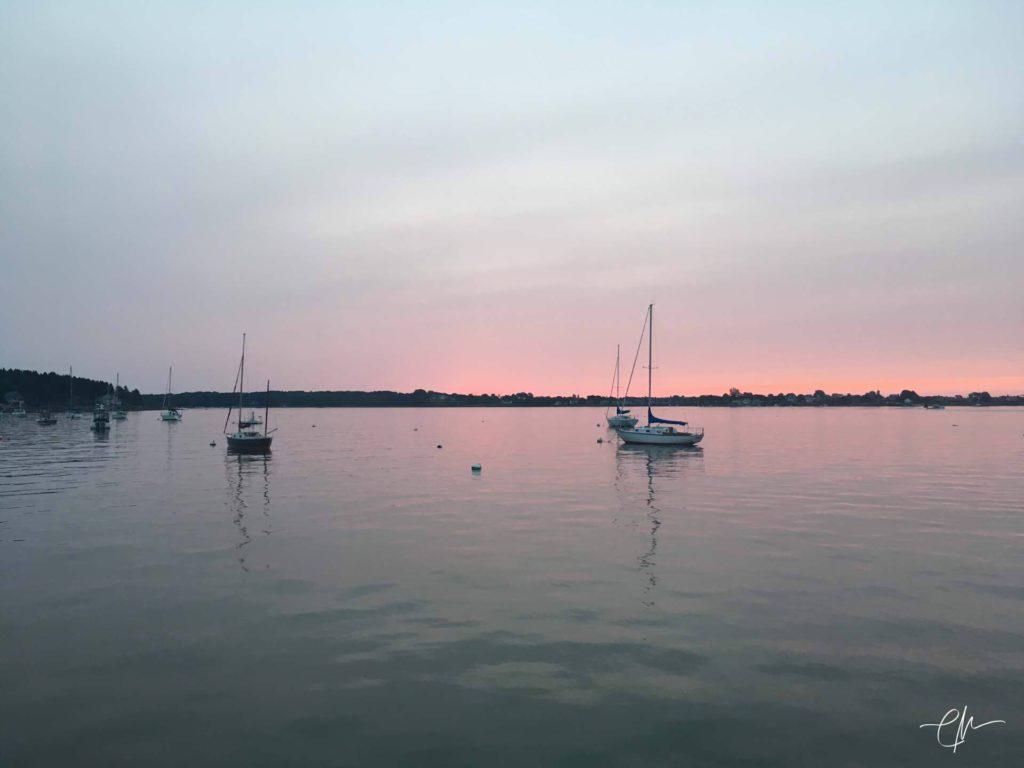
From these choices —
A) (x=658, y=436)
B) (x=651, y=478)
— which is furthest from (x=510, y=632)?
(x=658, y=436)

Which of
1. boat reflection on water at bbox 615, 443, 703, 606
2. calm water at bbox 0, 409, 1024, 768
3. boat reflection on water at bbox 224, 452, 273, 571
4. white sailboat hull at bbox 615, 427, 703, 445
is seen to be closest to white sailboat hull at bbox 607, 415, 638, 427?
boat reflection on water at bbox 615, 443, 703, 606

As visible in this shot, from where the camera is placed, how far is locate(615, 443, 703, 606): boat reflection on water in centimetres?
2611

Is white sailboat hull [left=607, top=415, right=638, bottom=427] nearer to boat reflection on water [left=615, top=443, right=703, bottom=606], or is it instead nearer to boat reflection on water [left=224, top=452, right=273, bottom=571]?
boat reflection on water [left=615, top=443, right=703, bottom=606]

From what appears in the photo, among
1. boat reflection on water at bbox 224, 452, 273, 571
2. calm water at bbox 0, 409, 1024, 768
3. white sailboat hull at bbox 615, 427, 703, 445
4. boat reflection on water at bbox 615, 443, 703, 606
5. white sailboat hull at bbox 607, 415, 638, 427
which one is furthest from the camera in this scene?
white sailboat hull at bbox 607, 415, 638, 427

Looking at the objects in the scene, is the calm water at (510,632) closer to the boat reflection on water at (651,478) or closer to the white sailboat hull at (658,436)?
the boat reflection on water at (651,478)

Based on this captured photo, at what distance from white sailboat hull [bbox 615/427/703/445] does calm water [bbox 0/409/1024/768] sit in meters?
44.7

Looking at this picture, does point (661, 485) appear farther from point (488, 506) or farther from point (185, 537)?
point (185, 537)

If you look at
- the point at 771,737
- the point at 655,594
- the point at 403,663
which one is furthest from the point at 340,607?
the point at 771,737

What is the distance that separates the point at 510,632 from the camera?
685 inches

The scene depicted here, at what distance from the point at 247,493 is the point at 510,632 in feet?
104

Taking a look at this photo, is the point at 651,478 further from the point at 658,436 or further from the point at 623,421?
the point at 623,421

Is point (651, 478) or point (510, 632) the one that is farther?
point (651, 478)

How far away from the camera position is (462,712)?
13.0 meters

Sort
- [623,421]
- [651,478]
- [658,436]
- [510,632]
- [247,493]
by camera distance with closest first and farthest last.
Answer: [510,632] → [247,493] → [651,478] → [658,436] → [623,421]
